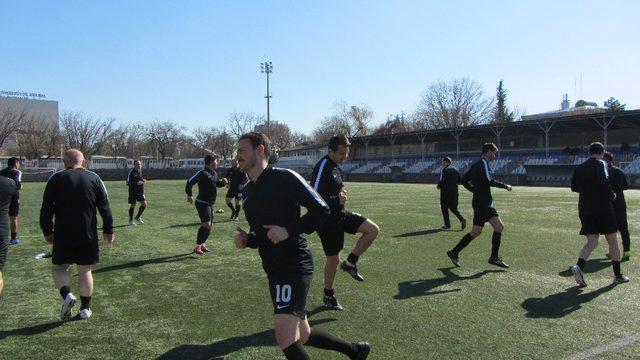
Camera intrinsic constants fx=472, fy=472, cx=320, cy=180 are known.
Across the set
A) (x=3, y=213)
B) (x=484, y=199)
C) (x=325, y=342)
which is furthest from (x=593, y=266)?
(x=3, y=213)

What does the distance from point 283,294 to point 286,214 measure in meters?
0.56

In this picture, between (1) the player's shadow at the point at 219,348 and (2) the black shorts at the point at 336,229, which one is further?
(2) the black shorts at the point at 336,229

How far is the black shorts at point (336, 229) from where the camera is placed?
5488 mm

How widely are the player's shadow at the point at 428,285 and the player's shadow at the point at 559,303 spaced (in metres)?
1.04

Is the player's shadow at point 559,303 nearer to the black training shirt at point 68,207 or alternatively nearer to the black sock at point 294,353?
the black sock at point 294,353

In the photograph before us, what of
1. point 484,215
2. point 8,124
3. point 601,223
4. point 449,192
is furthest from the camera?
point 8,124

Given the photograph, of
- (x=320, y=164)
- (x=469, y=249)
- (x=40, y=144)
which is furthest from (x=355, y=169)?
(x=320, y=164)

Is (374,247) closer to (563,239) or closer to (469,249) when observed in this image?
(469,249)

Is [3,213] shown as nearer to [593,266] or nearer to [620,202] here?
[593,266]

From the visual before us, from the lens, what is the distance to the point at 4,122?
5456 centimetres

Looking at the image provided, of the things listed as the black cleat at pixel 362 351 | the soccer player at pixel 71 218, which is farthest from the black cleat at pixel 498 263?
the soccer player at pixel 71 218

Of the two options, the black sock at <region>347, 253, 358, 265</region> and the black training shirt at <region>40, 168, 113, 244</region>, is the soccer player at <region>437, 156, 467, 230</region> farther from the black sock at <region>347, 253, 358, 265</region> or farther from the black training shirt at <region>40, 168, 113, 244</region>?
the black training shirt at <region>40, 168, 113, 244</region>

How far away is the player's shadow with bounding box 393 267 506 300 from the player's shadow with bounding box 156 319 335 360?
2055 millimetres

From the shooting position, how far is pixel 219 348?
444cm
